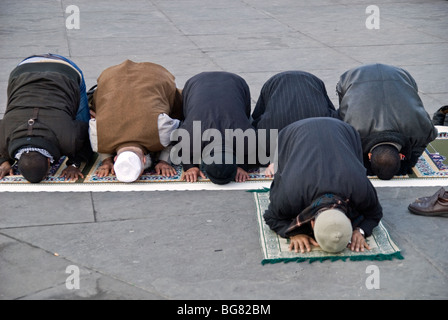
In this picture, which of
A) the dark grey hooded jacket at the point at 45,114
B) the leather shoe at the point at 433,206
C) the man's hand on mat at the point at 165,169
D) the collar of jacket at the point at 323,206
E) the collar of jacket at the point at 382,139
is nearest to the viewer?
the collar of jacket at the point at 323,206

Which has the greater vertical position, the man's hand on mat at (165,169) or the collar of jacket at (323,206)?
the collar of jacket at (323,206)

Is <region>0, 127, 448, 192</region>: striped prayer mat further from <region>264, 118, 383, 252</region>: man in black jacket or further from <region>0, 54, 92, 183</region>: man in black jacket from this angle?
<region>264, 118, 383, 252</region>: man in black jacket

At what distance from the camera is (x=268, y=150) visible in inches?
199

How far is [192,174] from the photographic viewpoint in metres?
5.00

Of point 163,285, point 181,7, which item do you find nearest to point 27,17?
point 181,7

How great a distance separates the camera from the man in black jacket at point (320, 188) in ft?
12.1

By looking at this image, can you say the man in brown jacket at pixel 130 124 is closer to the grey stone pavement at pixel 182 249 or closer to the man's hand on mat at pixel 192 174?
the man's hand on mat at pixel 192 174

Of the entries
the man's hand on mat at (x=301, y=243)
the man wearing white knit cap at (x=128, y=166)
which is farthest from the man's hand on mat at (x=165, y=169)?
the man's hand on mat at (x=301, y=243)

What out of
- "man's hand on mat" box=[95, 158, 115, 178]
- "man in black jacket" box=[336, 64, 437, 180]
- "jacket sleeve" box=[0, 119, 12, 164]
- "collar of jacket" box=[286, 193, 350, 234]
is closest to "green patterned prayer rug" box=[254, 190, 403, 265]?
"collar of jacket" box=[286, 193, 350, 234]

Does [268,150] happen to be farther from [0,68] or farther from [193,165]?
[0,68]

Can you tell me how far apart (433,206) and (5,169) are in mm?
3086

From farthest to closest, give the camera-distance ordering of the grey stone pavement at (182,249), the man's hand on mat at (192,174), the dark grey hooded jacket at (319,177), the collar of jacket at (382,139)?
the man's hand on mat at (192,174)
the collar of jacket at (382,139)
the dark grey hooded jacket at (319,177)
the grey stone pavement at (182,249)

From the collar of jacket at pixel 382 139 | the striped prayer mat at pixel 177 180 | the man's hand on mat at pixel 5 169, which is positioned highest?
the collar of jacket at pixel 382 139

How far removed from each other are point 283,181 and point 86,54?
5.80 m
